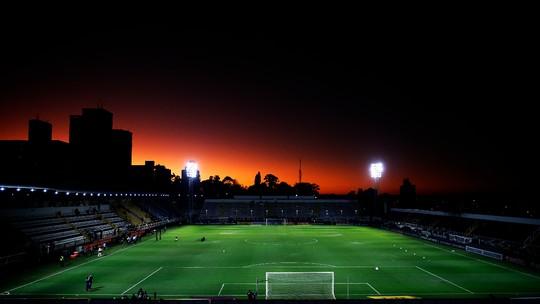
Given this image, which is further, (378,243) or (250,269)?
(378,243)

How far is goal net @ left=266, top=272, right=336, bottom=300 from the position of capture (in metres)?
27.7

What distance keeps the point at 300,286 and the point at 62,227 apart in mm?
32686

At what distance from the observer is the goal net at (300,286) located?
2770 centimetres

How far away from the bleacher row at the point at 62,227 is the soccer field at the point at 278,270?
413 centimetres

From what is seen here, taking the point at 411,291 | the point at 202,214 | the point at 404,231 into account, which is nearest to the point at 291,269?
the point at 411,291

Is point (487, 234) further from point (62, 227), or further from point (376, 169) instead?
point (62, 227)

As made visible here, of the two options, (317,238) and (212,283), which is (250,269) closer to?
(212,283)

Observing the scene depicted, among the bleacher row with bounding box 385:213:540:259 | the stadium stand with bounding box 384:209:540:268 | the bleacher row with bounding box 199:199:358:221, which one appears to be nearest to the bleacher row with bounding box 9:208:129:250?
the stadium stand with bounding box 384:209:540:268

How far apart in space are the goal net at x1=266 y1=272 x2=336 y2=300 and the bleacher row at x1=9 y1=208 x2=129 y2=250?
23099 mm

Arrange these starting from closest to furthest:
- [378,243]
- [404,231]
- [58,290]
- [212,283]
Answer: [58,290] → [212,283] → [378,243] → [404,231]

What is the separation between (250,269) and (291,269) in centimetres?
348

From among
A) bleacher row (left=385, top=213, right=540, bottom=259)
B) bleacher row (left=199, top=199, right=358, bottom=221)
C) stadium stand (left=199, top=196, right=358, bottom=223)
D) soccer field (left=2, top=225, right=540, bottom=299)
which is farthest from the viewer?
bleacher row (left=199, top=199, right=358, bottom=221)

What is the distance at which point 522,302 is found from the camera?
18.1m

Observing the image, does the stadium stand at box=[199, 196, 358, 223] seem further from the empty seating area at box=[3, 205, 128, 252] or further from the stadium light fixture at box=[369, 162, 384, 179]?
the empty seating area at box=[3, 205, 128, 252]
